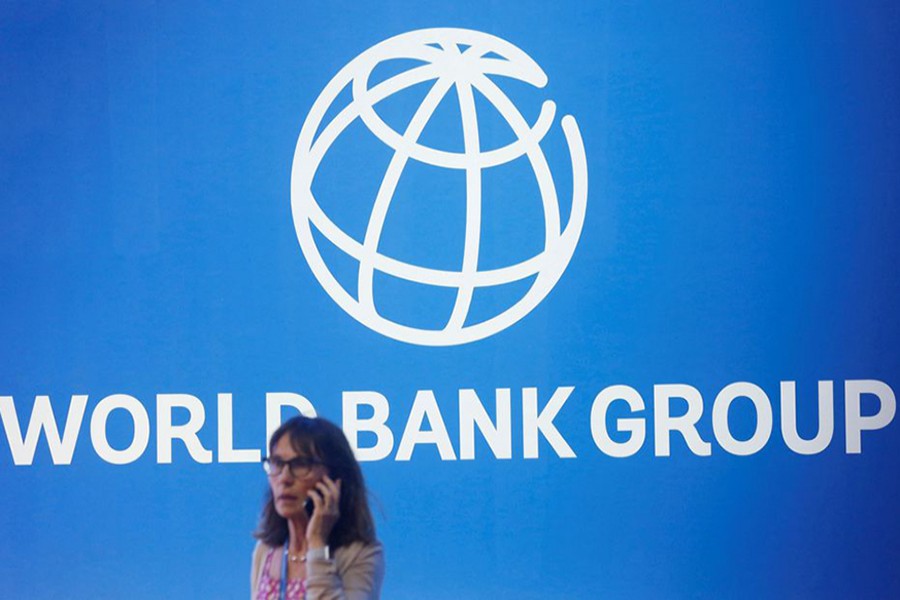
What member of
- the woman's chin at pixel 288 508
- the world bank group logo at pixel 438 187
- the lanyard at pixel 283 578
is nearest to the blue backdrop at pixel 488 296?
the world bank group logo at pixel 438 187

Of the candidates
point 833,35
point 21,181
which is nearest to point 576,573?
point 833,35

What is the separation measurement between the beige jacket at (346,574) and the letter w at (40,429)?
0.79 meters

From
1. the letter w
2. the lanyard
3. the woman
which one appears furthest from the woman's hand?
the letter w

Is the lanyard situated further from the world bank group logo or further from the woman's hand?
the world bank group logo

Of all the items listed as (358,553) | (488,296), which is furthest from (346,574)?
(488,296)

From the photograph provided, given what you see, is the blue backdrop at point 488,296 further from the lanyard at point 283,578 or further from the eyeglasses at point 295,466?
the lanyard at point 283,578

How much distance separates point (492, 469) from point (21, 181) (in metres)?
1.84

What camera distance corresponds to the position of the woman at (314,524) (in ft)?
11.1

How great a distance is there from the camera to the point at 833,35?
363cm

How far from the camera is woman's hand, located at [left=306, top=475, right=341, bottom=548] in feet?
11.3

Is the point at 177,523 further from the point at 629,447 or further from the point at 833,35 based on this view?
the point at 833,35

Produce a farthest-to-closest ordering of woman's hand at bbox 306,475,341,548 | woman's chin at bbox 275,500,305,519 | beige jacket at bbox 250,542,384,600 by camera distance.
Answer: woman's chin at bbox 275,500,305,519
woman's hand at bbox 306,475,341,548
beige jacket at bbox 250,542,384,600

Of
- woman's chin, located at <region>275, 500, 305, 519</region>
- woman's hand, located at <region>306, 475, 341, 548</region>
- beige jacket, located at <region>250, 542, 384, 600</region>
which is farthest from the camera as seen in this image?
woman's chin, located at <region>275, 500, 305, 519</region>

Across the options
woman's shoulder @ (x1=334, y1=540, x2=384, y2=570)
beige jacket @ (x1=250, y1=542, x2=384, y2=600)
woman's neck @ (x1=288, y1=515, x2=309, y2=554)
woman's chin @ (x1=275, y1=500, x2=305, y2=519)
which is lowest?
beige jacket @ (x1=250, y1=542, x2=384, y2=600)
